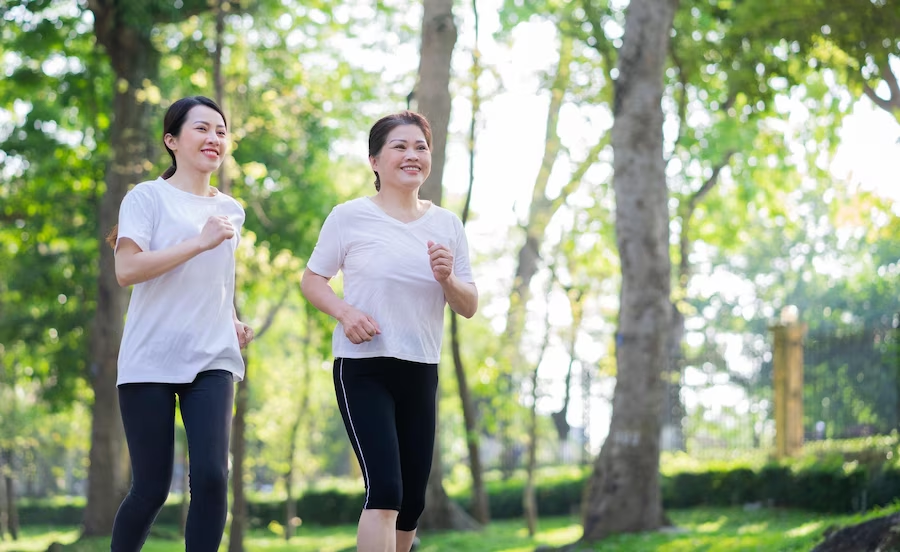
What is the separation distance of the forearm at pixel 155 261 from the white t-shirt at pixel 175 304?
91mm

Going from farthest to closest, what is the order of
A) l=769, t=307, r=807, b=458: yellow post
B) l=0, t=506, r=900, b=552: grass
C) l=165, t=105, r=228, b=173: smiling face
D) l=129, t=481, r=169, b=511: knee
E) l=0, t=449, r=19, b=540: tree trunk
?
l=0, t=449, r=19, b=540: tree trunk → l=769, t=307, r=807, b=458: yellow post → l=0, t=506, r=900, b=552: grass → l=165, t=105, r=228, b=173: smiling face → l=129, t=481, r=169, b=511: knee

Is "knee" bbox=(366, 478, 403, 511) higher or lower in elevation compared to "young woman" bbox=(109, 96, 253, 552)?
lower

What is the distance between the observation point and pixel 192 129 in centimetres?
467

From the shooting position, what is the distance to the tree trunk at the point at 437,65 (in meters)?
9.71

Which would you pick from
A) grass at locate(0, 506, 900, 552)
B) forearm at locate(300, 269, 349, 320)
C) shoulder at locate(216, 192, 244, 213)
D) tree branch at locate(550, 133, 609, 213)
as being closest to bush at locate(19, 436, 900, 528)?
grass at locate(0, 506, 900, 552)

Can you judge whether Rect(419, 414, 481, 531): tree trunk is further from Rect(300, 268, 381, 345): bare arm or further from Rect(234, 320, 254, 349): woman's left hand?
Rect(300, 268, 381, 345): bare arm

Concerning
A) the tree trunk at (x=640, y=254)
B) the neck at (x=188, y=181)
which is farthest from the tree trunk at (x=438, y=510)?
the neck at (x=188, y=181)

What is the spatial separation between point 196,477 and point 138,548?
42 centimetres

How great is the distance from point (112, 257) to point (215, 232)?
43.1ft

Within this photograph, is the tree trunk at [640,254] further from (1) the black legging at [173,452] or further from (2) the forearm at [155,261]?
(2) the forearm at [155,261]

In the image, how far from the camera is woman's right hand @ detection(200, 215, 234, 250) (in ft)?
14.2

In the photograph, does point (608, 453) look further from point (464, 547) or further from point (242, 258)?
point (242, 258)

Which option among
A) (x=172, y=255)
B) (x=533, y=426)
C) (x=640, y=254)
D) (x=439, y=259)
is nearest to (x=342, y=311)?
(x=439, y=259)

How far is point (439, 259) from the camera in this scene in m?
4.47
